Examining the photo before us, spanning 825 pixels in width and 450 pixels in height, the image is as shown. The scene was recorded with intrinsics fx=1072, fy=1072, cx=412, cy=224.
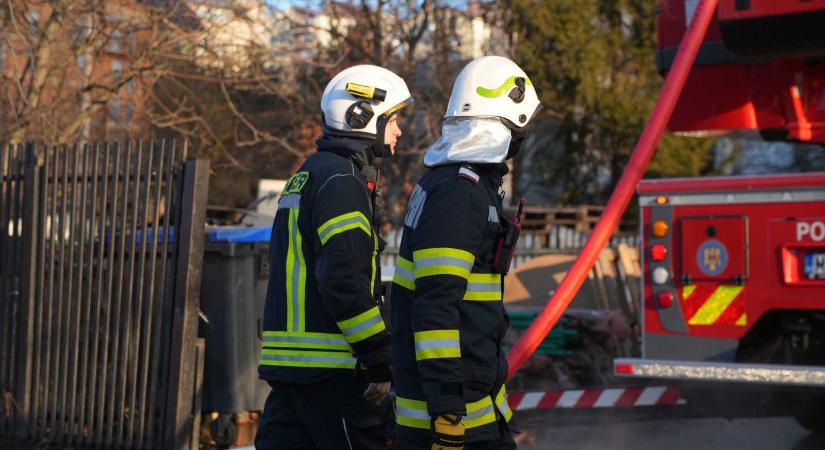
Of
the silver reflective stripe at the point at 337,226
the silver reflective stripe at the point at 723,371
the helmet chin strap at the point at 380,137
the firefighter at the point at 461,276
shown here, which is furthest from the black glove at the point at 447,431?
the silver reflective stripe at the point at 723,371

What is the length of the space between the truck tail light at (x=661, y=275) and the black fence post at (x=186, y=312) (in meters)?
2.75

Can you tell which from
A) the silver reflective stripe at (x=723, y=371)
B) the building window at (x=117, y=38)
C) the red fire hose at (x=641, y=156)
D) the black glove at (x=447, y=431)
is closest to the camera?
the black glove at (x=447, y=431)

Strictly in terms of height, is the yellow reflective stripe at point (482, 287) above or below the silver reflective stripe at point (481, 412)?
above

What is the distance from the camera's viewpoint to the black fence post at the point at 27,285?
6.83m

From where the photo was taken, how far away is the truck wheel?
632cm

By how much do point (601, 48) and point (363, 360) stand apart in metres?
22.1

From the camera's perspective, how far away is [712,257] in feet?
21.1

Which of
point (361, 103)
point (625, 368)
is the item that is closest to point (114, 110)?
point (625, 368)

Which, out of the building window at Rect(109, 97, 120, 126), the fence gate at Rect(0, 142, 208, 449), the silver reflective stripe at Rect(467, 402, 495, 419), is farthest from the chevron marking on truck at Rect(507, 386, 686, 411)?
the building window at Rect(109, 97, 120, 126)

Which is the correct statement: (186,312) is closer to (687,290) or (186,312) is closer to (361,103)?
(361,103)

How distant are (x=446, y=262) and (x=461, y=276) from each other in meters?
0.06

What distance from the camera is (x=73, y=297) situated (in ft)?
21.8

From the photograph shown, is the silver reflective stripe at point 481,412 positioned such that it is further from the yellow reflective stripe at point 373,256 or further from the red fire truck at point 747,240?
the red fire truck at point 747,240

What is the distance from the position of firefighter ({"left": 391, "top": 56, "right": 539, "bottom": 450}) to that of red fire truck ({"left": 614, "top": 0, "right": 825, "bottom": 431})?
3.24 meters
